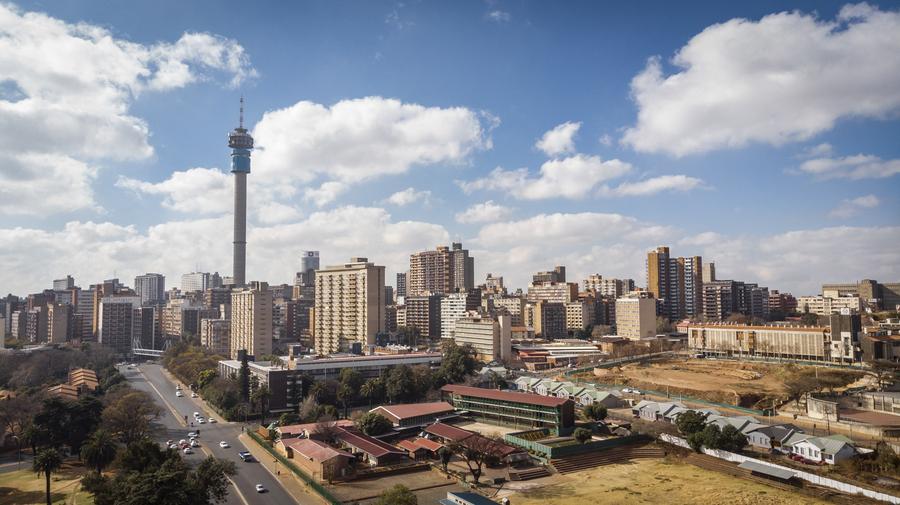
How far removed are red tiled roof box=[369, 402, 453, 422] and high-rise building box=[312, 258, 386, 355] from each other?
37.9 meters

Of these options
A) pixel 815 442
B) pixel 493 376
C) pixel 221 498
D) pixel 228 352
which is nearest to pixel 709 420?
pixel 815 442

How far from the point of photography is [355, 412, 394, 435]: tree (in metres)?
44.2

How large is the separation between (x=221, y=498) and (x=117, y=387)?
129 ft

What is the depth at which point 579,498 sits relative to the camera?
32688 millimetres

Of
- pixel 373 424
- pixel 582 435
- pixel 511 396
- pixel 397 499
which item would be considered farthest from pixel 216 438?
pixel 582 435

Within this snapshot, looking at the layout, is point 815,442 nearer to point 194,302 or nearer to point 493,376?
point 493,376

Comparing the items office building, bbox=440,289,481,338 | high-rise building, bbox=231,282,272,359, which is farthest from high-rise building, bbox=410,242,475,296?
high-rise building, bbox=231,282,272,359

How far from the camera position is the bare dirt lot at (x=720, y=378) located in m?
54.8

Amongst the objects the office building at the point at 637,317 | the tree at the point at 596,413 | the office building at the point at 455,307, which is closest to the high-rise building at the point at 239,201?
the office building at the point at 455,307

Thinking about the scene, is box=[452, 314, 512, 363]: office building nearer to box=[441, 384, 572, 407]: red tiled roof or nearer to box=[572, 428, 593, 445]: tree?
box=[441, 384, 572, 407]: red tiled roof

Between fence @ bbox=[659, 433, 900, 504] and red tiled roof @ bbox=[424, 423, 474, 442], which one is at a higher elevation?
red tiled roof @ bbox=[424, 423, 474, 442]

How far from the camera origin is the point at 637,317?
98188 mm

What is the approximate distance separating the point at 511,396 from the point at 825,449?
72.9 feet

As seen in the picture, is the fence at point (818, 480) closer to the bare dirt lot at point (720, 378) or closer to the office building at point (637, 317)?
the bare dirt lot at point (720, 378)
